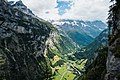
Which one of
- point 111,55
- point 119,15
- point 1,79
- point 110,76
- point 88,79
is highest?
point 119,15

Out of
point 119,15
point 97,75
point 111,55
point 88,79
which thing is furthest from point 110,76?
point 88,79

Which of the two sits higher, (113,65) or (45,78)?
(113,65)

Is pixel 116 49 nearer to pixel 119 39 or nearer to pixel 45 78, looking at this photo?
pixel 119 39

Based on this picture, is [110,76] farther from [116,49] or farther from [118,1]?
[118,1]

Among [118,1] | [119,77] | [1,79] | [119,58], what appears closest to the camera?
[119,77]

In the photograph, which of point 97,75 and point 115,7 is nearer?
point 115,7

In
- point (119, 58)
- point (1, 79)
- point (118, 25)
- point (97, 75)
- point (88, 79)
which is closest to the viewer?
point (119, 58)

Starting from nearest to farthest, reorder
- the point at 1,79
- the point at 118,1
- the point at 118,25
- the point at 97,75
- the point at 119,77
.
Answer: the point at 119,77
the point at 118,25
the point at 118,1
the point at 97,75
the point at 1,79

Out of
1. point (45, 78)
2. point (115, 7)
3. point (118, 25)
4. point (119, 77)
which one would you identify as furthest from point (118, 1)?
point (45, 78)

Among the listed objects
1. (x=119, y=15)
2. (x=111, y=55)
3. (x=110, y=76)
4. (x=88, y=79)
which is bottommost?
(x=88, y=79)
